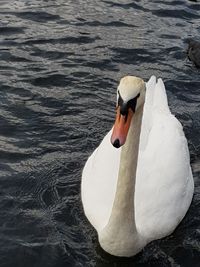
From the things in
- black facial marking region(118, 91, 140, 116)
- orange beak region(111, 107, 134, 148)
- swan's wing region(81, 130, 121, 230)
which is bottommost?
swan's wing region(81, 130, 121, 230)

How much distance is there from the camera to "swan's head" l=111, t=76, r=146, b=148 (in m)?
5.53

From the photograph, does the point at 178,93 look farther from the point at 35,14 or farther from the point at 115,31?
the point at 35,14

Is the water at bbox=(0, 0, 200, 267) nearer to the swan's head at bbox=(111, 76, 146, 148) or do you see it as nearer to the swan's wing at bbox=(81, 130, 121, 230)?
the swan's wing at bbox=(81, 130, 121, 230)

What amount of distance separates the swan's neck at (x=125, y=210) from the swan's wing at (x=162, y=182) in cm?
27

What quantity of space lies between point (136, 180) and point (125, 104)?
168cm

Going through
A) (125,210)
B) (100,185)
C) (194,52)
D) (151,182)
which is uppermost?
(125,210)

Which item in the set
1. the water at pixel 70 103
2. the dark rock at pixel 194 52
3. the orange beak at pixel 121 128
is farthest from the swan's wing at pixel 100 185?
the dark rock at pixel 194 52

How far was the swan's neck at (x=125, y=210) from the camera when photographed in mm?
6176

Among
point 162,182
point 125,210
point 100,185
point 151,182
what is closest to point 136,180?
point 151,182

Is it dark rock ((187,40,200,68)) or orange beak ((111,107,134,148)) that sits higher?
orange beak ((111,107,134,148))

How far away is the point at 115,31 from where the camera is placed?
42.4 feet

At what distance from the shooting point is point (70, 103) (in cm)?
995

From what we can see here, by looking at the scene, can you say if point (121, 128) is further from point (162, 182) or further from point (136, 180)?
point (162, 182)

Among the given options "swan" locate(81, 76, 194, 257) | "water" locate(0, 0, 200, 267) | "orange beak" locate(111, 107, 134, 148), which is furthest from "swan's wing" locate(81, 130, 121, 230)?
"orange beak" locate(111, 107, 134, 148)
